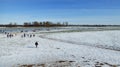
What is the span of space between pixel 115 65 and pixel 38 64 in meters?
7.81

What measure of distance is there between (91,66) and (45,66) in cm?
454

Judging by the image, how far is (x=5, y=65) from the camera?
19.2 m

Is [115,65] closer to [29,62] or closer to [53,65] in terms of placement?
[53,65]

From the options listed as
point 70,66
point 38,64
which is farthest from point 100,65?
point 38,64

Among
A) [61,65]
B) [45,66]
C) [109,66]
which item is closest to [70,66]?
[61,65]

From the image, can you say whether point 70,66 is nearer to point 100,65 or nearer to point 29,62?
point 100,65

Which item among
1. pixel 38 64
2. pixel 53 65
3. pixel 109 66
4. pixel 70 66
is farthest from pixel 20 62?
pixel 109 66

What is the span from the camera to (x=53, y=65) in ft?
62.8

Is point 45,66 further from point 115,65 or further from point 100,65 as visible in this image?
point 115,65

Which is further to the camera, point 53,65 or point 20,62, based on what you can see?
point 20,62

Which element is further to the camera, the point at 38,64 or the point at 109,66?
the point at 38,64

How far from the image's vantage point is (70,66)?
18.8 meters

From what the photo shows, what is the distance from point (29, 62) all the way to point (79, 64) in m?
5.49

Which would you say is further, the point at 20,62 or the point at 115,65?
the point at 20,62
